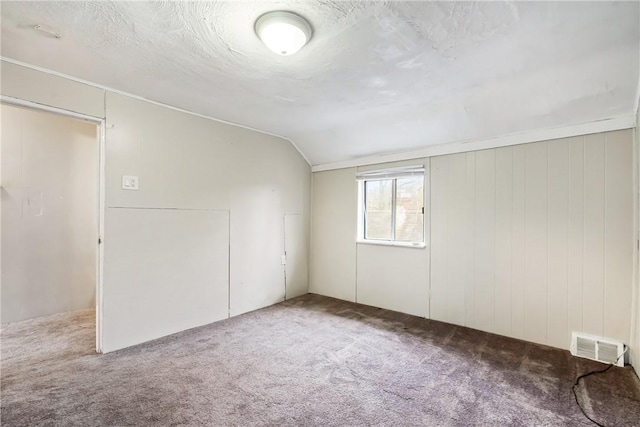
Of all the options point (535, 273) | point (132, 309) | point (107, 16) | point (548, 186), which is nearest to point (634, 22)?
point (548, 186)

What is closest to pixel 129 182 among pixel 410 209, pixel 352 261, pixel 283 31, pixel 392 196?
pixel 283 31

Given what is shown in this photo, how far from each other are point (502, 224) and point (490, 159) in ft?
2.25

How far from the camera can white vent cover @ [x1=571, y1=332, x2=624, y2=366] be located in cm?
237

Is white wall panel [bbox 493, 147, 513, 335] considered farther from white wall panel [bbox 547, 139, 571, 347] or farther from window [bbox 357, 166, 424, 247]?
window [bbox 357, 166, 424, 247]

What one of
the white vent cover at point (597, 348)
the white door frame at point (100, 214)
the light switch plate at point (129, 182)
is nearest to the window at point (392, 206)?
the white vent cover at point (597, 348)

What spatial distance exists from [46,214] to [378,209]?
4.14 meters

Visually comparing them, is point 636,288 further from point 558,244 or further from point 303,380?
point 303,380

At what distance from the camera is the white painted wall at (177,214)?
261cm

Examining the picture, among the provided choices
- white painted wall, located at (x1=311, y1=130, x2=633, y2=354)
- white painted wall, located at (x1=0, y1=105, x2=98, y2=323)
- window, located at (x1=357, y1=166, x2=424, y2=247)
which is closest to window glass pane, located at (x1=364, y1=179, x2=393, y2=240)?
window, located at (x1=357, y1=166, x2=424, y2=247)

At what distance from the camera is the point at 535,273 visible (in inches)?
110

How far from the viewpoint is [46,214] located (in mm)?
3527

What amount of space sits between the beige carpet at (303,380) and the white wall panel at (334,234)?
1215 mm

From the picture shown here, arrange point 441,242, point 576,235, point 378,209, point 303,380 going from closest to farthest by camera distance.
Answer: point 303,380, point 576,235, point 441,242, point 378,209

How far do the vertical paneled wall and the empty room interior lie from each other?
0.7 inches
